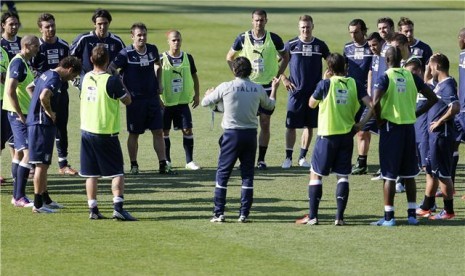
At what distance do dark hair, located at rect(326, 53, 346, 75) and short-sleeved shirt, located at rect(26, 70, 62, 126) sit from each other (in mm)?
3462

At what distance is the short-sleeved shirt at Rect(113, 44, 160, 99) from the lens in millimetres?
17172

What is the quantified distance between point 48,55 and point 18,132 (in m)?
2.06

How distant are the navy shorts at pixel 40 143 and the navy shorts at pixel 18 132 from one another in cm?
61

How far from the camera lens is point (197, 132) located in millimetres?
21328

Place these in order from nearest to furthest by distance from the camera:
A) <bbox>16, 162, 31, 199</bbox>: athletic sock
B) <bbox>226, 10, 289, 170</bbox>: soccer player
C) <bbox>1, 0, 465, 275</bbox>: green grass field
Answer: <bbox>1, 0, 465, 275</bbox>: green grass field
<bbox>16, 162, 31, 199</bbox>: athletic sock
<bbox>226, 10, 289, 170</bbox>: soccer player

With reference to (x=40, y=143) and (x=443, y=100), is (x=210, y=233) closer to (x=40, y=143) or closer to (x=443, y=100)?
(x=40, y=143)

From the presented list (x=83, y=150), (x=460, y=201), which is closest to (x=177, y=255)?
(x=83, y=150)

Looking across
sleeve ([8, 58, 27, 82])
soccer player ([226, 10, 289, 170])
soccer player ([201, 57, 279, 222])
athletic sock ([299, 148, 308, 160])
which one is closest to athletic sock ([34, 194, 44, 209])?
sleeve ([8, 58, 27, 82])

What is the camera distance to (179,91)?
18.0m

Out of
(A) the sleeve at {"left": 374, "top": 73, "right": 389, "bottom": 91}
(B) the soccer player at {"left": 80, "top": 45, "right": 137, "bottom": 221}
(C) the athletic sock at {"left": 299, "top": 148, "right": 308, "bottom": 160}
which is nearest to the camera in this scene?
(A) the sleeve at {"left": 374, "top": 73, "right": 389, "bottom": 91}

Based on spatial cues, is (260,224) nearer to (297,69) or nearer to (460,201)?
(460,201)

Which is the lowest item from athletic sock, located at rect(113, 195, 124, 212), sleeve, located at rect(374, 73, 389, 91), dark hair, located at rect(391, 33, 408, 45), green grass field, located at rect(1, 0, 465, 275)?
green grass field, located at rect(1, 0, 465, 275)

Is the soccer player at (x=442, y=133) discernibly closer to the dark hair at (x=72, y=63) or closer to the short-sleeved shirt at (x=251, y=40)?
the short-sleeved shirt at (x=251, y=40)

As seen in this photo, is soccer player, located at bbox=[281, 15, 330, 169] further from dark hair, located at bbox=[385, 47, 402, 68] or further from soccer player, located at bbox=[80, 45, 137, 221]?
soccer player, located at bbox=[80, 45, 137, 221]
